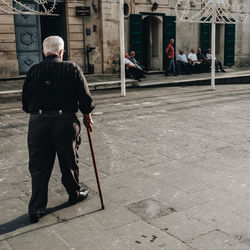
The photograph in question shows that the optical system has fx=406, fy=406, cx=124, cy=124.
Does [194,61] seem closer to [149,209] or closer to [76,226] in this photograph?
A: [149,209]

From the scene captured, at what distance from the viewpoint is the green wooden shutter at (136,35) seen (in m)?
18.0

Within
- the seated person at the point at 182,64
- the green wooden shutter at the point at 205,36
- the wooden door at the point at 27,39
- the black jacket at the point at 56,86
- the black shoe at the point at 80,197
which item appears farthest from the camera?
the green wooden shutter at the point at 205,36

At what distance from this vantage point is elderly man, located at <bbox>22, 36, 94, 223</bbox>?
12.9 feet

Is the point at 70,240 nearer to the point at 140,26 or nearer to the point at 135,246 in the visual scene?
the point at 135,246

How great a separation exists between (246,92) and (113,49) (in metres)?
6.41

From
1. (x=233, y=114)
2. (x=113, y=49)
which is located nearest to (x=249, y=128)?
(x=233, y=114)

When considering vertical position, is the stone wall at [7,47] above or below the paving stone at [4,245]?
above

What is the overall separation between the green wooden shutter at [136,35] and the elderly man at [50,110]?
14386 mm

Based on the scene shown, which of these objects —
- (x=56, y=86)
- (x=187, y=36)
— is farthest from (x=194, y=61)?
(x=56, y=86)

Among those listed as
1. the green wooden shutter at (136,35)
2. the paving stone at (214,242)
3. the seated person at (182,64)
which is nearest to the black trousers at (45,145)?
the paving stone at (214,242)

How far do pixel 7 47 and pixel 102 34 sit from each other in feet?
13.5

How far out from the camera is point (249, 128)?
786cm

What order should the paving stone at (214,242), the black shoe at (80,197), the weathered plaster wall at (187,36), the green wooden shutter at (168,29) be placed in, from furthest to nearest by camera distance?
1. the weathered plaster wall at (187,36)
2. the green wooden shutter at (168,29)
3. the black shoe at (80,197)
4. the paving stone at (214,242)

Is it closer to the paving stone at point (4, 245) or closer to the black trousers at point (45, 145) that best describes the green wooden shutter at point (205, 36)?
the black trousers at point (45, 145)
